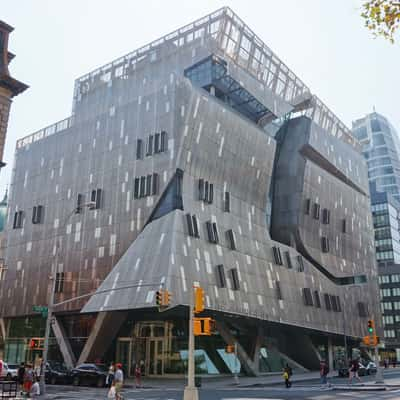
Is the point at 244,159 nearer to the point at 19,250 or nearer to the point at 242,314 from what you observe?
the point at 242,314

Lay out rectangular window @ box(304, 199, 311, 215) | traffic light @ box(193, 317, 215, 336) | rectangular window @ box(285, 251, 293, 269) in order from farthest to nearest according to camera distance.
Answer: rectangular window @ box(304, 199, 311, 215) → rectangular window @ box(285, 251, 293, 269) → traffic light @ box(193, 317, 215, 336)

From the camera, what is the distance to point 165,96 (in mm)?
52719

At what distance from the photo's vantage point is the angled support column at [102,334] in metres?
48.0

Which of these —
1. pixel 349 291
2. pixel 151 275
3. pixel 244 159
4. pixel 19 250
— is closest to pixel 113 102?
pixel 244 159

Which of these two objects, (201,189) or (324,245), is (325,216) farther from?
(201,189)

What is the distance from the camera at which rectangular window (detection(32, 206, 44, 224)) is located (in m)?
60.6

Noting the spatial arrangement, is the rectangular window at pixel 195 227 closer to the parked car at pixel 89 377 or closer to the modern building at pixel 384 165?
the parked car at pixel 89 377

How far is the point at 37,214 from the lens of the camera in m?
60.9

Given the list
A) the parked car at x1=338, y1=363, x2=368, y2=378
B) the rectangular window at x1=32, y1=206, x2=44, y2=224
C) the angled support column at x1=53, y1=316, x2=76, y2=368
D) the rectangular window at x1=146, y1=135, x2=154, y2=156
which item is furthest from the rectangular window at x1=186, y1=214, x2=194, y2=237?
the rectangular window at x1=32, y1=206, x2=44, y2=224

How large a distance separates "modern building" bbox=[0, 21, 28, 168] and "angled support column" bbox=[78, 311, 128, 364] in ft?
74.6

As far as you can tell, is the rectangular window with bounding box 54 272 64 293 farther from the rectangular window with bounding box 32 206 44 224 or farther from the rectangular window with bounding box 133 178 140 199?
the rectangular window with bounding box 133 178 140 199

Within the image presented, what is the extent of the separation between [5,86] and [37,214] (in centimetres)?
3195

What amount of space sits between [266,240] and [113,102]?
2508 cm

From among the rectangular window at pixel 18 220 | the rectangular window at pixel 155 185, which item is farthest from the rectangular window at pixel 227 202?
the rectangular window at pixel 18 220
